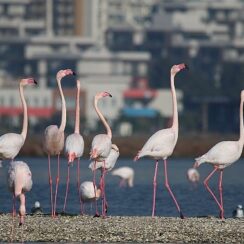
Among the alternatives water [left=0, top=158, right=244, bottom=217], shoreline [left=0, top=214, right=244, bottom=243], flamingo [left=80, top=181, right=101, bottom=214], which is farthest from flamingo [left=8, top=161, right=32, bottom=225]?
flamingo [left=80, top=181, right=101, bottom=214]

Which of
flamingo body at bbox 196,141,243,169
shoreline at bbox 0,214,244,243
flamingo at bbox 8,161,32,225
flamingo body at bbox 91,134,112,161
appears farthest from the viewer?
flamingo body at bbox 196,141,243,169

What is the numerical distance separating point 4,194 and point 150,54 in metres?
124

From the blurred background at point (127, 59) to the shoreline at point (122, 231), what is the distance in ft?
260

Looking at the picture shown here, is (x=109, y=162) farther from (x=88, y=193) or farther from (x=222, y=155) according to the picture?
(x=222, y=155)

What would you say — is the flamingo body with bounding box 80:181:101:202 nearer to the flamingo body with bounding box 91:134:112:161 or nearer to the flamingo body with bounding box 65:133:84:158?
the flamingo body with bounding box 91:134:112:161

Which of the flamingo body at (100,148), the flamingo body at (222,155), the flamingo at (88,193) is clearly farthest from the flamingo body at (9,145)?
the flamingo body at (222,155)

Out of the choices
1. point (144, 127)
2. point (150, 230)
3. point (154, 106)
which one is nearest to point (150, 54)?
point (154, 106)

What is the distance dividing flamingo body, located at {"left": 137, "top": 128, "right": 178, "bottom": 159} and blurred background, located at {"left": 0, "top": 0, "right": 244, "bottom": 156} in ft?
255

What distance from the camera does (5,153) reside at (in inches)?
1094

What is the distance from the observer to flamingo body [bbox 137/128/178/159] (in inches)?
1102

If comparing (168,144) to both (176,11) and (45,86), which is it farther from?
(176,11)

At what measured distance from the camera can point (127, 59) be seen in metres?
156

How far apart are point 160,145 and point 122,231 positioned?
2831 millimetres

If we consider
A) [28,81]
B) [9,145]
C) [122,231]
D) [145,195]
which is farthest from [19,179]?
[145,195]
